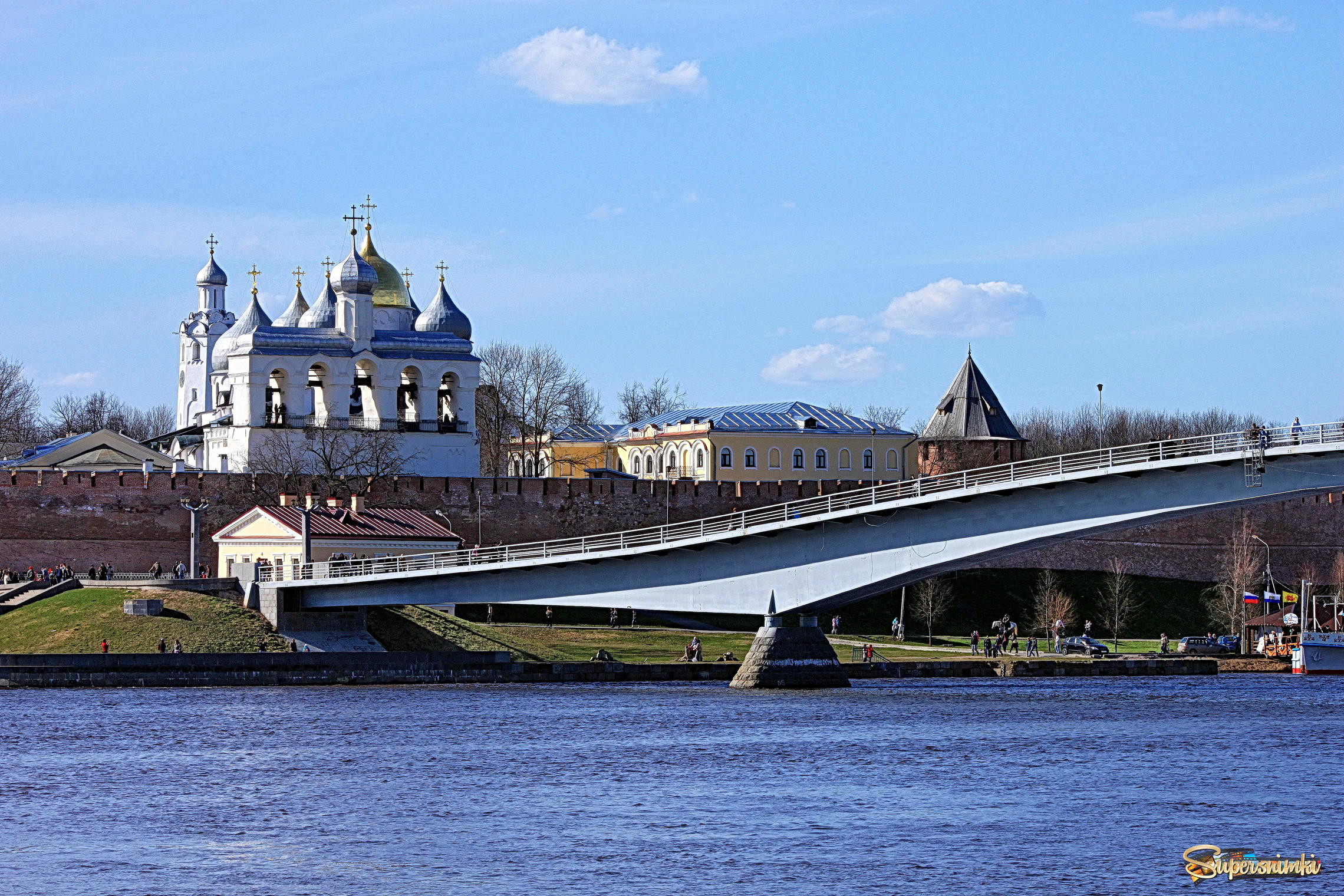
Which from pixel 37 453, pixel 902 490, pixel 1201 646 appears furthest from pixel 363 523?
pixel 37 453

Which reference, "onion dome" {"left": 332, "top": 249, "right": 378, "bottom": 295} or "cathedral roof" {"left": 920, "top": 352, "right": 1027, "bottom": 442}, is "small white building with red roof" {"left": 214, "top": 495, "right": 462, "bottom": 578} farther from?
"cathedral roof" {"left": 920, "top": 352, "right": 1027, "bottom": 442}

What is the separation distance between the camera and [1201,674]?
51875mm

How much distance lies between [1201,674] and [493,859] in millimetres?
32508

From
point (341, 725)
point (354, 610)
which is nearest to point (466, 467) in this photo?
point (354, 610)

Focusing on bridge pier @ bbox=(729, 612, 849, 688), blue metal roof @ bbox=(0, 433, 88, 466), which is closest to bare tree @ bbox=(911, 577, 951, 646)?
bridge pier @ bbox=(729, 612, 849, 688)

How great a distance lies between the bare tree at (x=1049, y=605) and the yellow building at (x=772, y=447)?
45.7 ft

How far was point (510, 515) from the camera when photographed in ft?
215

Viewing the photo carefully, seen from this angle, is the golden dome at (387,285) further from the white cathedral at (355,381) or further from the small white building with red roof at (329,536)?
the small white building with red roof at (329,536)

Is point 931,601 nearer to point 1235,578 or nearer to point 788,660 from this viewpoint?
point 1235,578

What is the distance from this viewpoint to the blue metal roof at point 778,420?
8212 cm

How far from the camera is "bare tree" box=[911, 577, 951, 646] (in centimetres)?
6162

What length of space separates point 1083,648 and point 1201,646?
11.7 feet

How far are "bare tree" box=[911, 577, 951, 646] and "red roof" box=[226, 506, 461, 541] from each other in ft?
51.2

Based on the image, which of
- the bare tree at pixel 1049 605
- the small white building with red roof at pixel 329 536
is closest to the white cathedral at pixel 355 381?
the small white building with red roof at pixel 329 536
